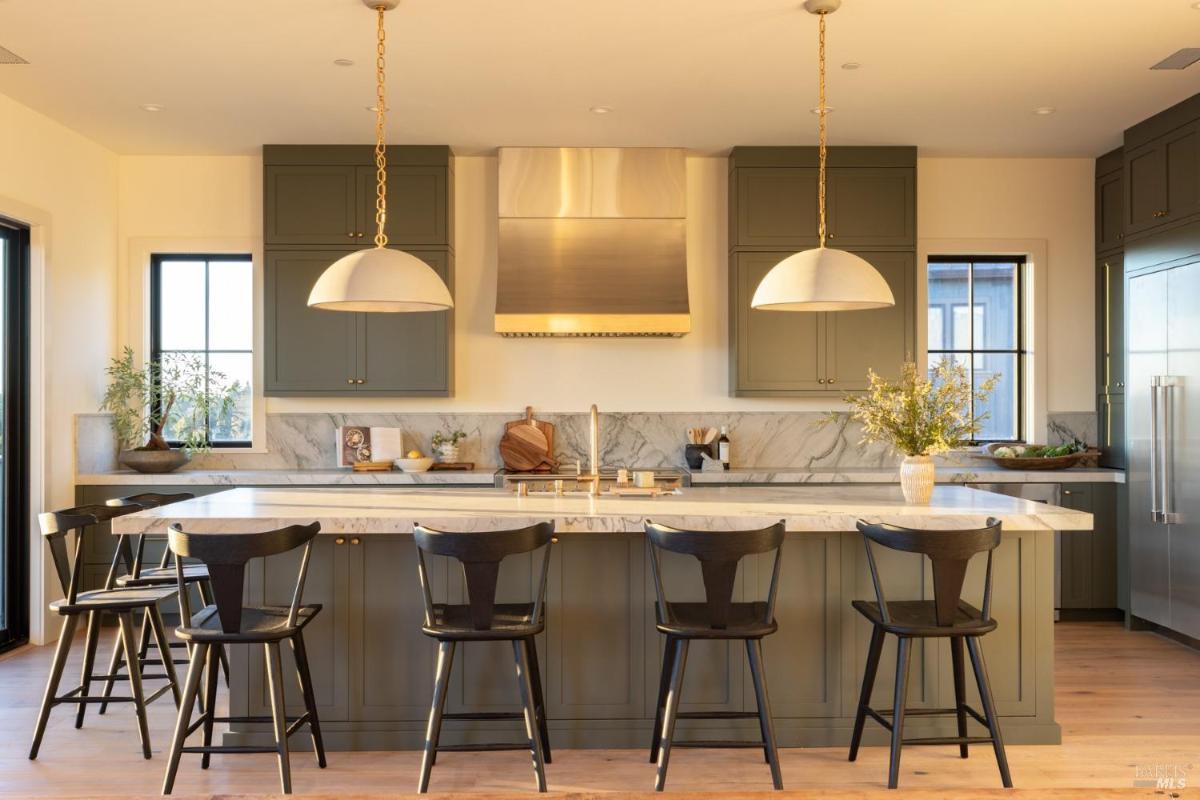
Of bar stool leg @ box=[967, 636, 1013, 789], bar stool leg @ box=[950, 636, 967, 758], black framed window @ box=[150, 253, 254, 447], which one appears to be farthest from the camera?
black framed window @ box=[150, 253, 254, 447]

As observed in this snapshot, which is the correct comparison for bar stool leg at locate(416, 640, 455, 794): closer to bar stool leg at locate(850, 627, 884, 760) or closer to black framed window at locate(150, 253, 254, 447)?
bar stool leg at locate(850, 627, 884, 760)

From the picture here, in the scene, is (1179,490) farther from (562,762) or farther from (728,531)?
(562,762)

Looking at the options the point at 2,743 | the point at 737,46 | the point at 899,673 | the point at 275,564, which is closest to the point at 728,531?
the point at 899,673

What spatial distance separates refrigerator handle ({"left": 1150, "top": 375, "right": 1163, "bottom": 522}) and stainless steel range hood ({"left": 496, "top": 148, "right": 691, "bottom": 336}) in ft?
8.20

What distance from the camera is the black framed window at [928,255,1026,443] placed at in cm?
625

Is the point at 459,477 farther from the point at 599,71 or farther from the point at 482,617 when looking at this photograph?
the point at 482,617

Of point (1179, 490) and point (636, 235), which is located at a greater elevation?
point (636, 235)

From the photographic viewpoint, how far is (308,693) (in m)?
3.30

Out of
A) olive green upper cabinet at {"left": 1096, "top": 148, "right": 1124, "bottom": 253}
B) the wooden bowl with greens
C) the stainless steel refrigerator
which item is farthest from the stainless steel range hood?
olive green upper cabinet at {"left": 1096, "top": 148, "right": 1124, "bottom": 253}

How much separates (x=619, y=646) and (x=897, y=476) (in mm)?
2620

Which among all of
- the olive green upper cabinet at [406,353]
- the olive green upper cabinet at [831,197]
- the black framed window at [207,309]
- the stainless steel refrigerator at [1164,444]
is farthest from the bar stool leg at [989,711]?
the black framed window at [207,309]

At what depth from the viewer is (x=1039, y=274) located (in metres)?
6.14

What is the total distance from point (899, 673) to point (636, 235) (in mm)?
3331

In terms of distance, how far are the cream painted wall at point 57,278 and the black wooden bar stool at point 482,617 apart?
3.12 metres
